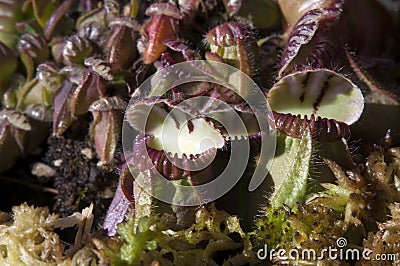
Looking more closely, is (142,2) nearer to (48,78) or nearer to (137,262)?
(48,78)

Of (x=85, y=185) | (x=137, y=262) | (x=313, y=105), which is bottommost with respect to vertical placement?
(x=85, y=185)

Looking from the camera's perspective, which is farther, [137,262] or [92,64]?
[92,64]

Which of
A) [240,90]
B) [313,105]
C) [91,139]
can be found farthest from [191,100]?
[91,139]

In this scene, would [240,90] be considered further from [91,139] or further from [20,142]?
[20,142]

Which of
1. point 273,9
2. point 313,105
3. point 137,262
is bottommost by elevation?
point 137,262

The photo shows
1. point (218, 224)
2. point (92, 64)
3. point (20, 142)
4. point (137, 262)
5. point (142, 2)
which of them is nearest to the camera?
point (137, 262)

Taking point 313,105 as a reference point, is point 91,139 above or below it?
below

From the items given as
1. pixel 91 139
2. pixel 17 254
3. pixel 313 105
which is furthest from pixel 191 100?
pixel 17 254

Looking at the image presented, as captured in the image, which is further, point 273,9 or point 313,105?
point 273,9

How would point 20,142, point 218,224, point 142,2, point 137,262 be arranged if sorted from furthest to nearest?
point 142,2, point 20,142, point 218,224, point 137,262
